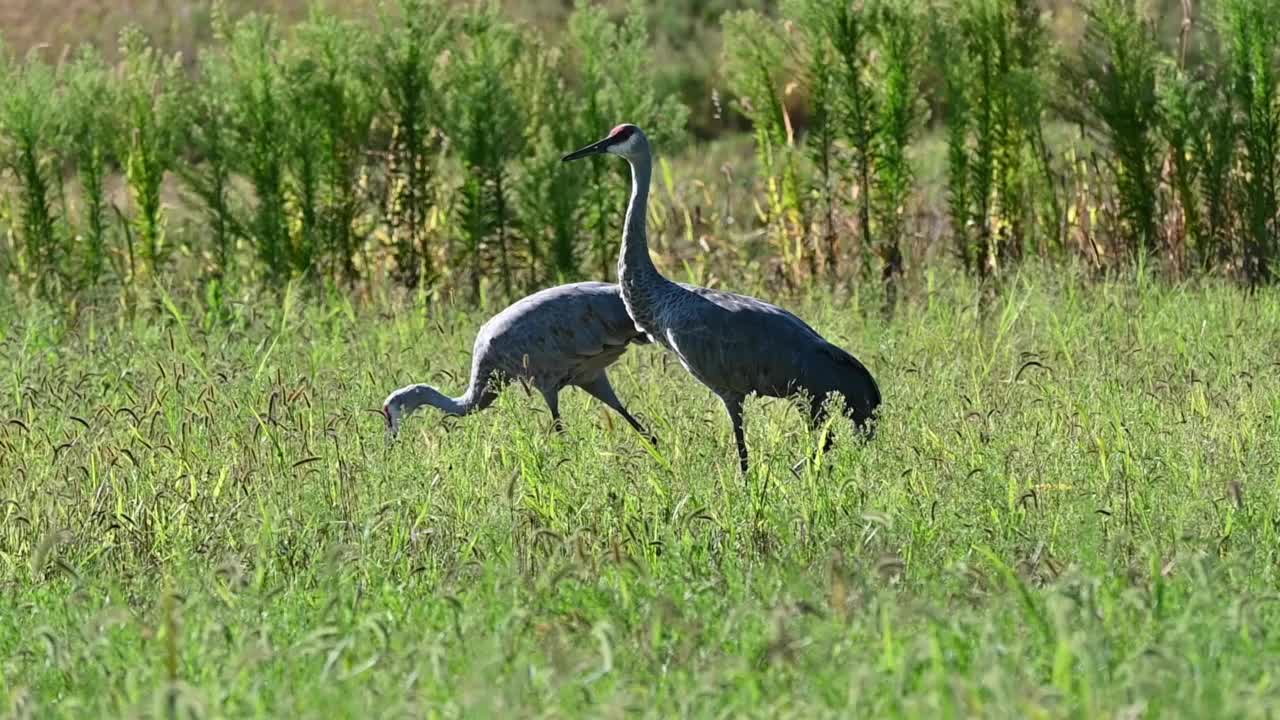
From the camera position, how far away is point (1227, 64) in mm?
10508

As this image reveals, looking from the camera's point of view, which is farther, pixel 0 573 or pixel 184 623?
pixel 0 573

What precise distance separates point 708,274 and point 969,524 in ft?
20.3

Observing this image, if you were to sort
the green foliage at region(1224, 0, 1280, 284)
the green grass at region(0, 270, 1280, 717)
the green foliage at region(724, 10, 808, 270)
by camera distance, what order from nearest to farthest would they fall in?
1. the green grass at region(0, 270, 1280, 717)
2. the green foliage at region(1224, 0, 1280, 284)
3. the green foliage at region(724, 10, 808, 270)

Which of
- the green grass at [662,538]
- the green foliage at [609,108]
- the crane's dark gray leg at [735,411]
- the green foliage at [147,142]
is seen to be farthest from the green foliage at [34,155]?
the crane's dark gray leg at [735,411]

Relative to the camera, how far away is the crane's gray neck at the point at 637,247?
298 inches

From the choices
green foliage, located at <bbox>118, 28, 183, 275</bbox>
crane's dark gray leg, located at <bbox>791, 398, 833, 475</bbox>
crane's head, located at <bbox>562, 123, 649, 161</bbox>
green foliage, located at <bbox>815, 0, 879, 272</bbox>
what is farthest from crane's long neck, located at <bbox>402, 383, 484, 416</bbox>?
green foliage, located at <bbox>118, 28, 183, 275</bbox>

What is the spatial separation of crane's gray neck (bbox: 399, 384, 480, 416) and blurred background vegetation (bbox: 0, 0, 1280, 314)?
8.28 ft

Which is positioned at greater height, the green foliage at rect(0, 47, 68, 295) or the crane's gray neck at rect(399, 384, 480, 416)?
the green foliage at rect(0, 47, 68, 295)

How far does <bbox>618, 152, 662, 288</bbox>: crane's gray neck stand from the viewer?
298 inches

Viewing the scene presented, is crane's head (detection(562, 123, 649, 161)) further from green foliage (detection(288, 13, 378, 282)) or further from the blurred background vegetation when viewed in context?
green foliage (detection(288, 13, 378, 282))

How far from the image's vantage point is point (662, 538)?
17.7ft

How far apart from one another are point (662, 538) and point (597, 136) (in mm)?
5859

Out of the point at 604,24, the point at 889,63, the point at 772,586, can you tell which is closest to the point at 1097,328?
the point at 889,63

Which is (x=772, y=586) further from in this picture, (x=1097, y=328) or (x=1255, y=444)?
(x=1097, y=328)
